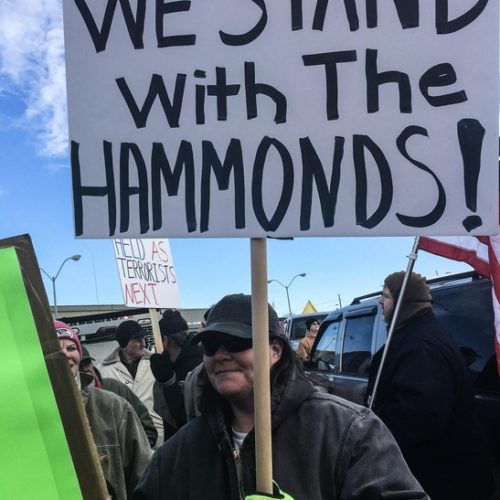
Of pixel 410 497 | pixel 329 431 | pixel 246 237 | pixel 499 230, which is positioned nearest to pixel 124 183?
pixel 246 237

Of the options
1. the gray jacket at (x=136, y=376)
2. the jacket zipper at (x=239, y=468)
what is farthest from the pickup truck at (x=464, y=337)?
the gray jacket at (x=136, y=376)

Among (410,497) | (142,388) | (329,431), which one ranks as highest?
(329,431)

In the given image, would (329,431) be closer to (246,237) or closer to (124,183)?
(246,237)

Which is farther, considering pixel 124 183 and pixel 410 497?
pixel 124 183

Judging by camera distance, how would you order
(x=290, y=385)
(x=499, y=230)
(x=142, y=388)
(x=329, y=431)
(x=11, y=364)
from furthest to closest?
(x=142, y=388), (x=290, y=385), (x=329, y=431), (x=499, y=230), (x=11, y=364)

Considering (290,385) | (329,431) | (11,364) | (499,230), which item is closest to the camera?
(11,364)

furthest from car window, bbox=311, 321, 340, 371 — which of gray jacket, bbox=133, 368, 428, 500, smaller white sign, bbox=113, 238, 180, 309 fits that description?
gray jacket, bbox=133, 368, 428, 500

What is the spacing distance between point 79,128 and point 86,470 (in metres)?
0.99

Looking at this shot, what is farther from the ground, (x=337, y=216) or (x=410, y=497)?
(x=337, y=216)

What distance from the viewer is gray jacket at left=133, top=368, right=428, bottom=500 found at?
1627 mm

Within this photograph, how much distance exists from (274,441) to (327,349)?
506 centimetres

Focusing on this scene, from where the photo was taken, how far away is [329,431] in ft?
5.56

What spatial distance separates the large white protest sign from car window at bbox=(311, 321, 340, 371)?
4867 millimetres

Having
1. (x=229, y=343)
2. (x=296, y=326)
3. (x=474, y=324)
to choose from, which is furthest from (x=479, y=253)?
(x=296, y=326)
